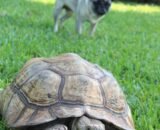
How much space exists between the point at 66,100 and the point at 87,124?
276mm

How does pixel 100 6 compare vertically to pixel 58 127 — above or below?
below

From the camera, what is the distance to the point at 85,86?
10.8 feet

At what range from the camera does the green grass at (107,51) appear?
484 centimetres

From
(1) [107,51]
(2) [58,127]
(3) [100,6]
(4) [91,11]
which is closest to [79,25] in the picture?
(4) [91,11]

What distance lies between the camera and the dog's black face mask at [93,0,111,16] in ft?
31.3

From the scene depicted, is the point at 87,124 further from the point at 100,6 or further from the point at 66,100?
the point at 100,6

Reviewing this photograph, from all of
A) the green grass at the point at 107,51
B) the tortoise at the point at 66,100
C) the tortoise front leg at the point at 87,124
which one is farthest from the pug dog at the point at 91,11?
the tortoise front leg at the point at 87,124

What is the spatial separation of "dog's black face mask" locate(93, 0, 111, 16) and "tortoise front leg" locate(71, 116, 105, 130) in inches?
258

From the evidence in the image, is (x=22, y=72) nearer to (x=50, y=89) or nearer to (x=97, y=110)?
(x=50, y=89)

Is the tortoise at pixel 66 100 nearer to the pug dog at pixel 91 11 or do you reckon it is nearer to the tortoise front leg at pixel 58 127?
the tortoise front leg at pixel 58 127

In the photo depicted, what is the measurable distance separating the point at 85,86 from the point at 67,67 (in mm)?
232

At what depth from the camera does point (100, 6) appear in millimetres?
9594

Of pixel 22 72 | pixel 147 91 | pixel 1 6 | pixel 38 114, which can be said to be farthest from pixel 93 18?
pixel 38 114

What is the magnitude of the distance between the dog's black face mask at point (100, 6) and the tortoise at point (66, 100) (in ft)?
19.6
